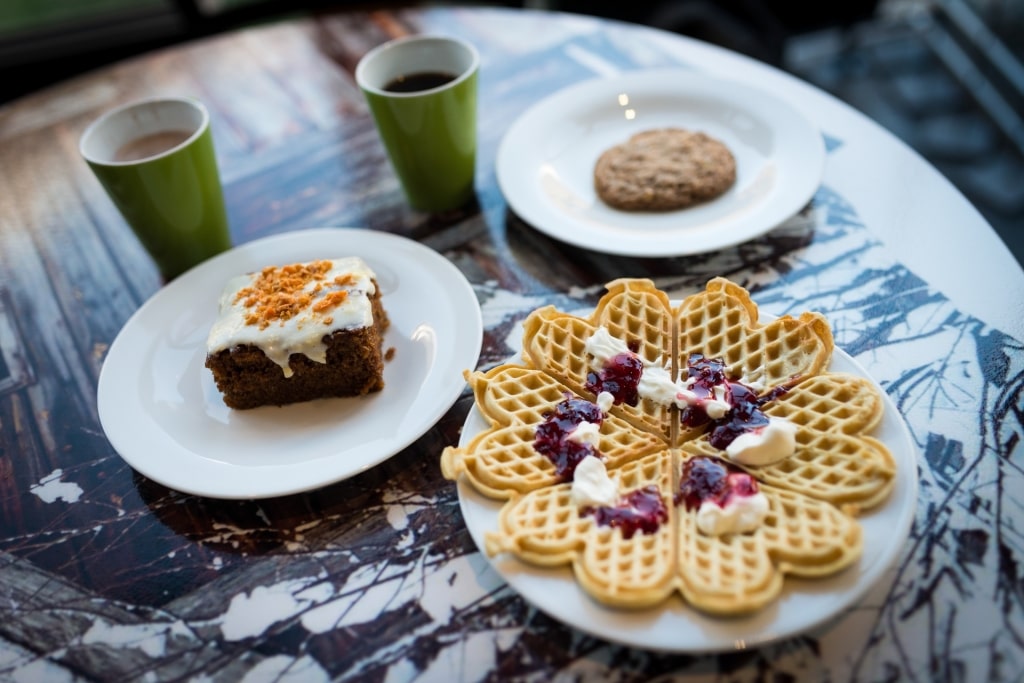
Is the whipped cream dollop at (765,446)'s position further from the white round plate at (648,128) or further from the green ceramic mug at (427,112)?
the green ceramic mug at (427,112)

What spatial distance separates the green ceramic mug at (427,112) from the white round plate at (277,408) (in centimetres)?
22

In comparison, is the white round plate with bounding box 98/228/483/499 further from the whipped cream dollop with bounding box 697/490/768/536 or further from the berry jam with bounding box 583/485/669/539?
the whipped cream dollop with bounding box 697/490/768/536

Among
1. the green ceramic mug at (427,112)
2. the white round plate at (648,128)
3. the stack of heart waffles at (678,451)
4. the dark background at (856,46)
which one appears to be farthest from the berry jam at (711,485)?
the dark background at (856,46)

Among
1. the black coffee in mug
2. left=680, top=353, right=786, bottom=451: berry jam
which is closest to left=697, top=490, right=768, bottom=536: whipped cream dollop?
left=680, top=353, right=786, bottom=451: berry jam

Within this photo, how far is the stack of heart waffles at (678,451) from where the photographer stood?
1118 mm

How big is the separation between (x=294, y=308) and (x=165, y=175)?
1.72 feet

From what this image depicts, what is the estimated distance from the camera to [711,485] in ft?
4.03

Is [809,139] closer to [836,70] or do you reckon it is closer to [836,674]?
[836,674]

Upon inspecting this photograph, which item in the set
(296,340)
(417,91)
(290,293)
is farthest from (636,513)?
(417,91)

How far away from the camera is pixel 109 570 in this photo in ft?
4.49

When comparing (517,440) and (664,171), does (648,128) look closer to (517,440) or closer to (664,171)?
(664,171)

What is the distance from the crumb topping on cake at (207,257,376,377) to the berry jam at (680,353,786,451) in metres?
0.63

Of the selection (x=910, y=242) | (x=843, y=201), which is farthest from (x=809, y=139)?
(x=910, y=242)

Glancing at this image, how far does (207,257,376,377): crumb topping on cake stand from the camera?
1508 millimetres
